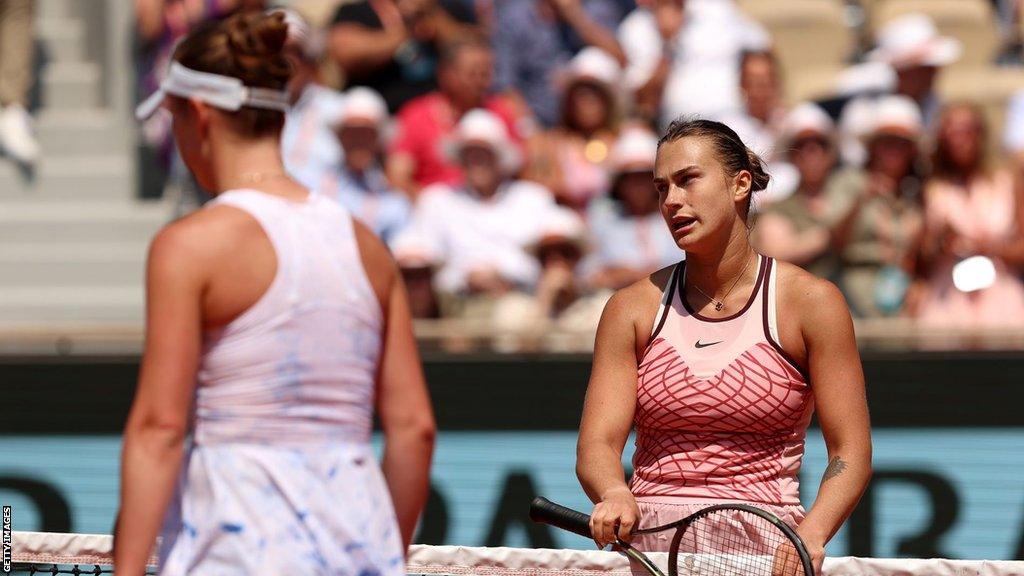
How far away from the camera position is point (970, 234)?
7.66 m

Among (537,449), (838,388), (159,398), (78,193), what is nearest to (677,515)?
(838,388)

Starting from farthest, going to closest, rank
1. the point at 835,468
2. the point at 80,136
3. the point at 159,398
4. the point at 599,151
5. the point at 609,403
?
the point at 80,136 < the point at 599,151 < the point at 609,403 < the point at 835,468 < the point at 159,398

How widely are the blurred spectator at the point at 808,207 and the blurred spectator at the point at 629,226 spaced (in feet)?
1.59

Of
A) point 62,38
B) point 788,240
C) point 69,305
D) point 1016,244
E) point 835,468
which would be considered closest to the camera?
point 835,468

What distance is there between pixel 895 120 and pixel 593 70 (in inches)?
62.4

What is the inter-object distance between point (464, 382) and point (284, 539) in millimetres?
4345

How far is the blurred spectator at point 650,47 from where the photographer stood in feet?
29.1

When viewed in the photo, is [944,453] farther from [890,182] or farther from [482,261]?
[482,261]

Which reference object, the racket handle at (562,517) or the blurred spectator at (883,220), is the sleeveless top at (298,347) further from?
the blurred spectator at (883,220)

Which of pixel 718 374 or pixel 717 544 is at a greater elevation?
pixel 718 374

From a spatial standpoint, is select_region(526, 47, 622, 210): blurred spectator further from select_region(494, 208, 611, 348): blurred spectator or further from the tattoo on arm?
the tattoo on arm

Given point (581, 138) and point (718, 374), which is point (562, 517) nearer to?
point (718, 374)

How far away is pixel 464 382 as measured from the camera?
22.9 feet

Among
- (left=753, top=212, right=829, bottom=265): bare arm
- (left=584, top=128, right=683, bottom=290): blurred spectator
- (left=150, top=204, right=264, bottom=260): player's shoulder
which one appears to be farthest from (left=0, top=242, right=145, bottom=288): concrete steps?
(left=150, top=204, right=264, bottom=260): player's shoulder
